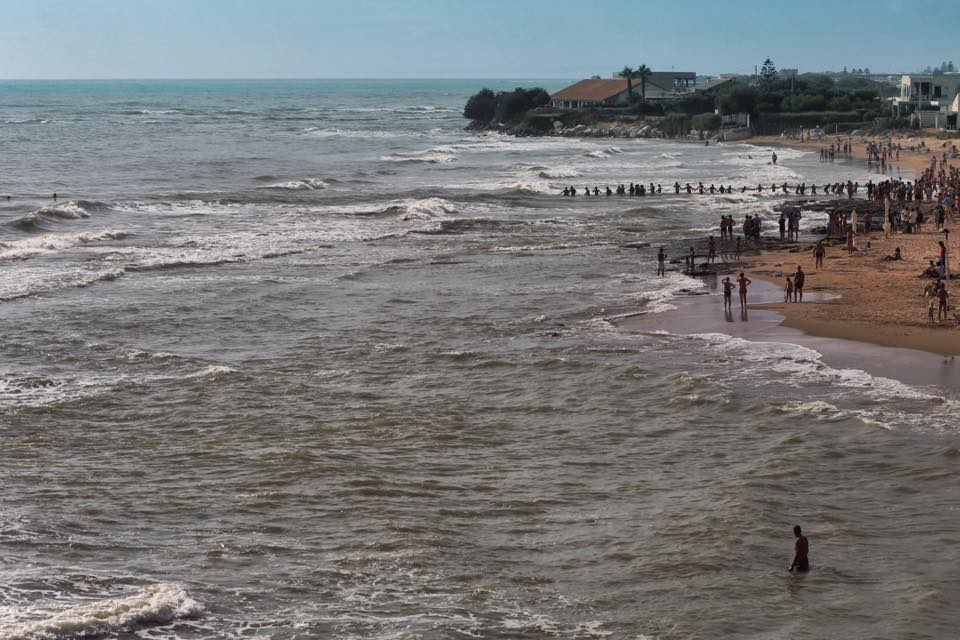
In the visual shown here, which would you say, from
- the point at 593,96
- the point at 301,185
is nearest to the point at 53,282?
the point at 301,185

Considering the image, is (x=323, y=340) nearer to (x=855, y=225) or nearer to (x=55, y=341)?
(x=55, y=341)

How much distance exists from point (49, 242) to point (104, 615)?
31.7m

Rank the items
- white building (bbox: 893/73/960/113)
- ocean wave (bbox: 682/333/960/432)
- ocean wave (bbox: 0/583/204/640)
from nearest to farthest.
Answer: ocean wave (bbox: 0/583/204/640)
ocean wave (bbox: 682/333/960/432)
white building (bbox: 893/73/960/113)

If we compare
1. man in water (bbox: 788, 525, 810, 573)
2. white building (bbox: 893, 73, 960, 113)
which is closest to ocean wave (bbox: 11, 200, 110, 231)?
man in water (bbox: 788, 525, 810, 573)

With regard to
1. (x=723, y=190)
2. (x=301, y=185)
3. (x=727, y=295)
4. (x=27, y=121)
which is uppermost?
(x=27, y=121)

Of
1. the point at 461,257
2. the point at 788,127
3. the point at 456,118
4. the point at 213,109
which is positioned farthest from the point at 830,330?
the point at 213,109

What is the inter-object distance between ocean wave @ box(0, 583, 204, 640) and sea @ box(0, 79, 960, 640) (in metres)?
0.04

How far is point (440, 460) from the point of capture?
18.4m

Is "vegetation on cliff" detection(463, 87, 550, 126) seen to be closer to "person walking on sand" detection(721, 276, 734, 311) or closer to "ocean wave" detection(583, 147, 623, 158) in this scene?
"ocean wave" detection(583, 147, 623, 158)

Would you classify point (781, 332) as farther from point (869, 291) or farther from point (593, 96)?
point (593, 96)

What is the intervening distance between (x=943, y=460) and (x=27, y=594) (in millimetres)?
12252

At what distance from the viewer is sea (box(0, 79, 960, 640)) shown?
1349 cm

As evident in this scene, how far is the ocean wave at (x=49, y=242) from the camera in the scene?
40.2 m

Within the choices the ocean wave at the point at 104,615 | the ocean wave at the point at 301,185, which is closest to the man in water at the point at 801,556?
the ocean wave at the point at 104,615
